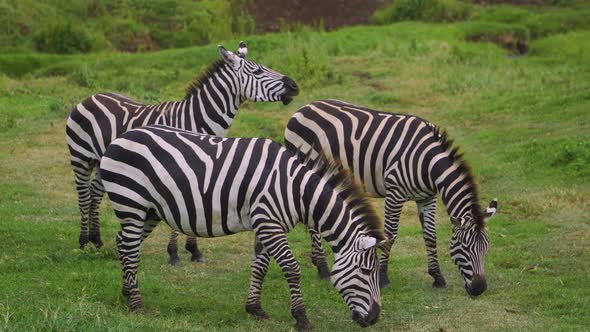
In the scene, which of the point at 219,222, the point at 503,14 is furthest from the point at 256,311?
the point at 503,14

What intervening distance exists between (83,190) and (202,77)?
2144 mm

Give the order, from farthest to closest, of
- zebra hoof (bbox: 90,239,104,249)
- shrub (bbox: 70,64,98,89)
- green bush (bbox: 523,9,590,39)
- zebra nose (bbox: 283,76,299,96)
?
1. green bush (bbox: 523,9,590,39)
2. shrub (bbox: 70,64,98,89)
3. zebra nose (bbox: 283,76,299,96)
4. zebra hoof (bbox: 90,239,104,249)

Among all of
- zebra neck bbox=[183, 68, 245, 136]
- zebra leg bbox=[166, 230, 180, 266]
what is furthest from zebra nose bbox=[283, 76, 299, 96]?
zebra leg bbox=[166, 230, 180, 266]

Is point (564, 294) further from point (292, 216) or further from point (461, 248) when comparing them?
point (292, 216)

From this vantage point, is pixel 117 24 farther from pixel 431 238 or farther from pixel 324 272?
pixel 431 238

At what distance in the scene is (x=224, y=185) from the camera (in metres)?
8.10

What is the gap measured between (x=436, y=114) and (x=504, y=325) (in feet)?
44.7

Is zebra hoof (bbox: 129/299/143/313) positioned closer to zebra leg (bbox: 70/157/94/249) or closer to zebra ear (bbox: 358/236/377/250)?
zebra ear (bbox: 358/236/377/250)

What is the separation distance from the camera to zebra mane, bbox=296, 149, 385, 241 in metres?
7.83

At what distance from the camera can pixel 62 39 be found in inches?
1222

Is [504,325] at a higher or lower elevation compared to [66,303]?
lower

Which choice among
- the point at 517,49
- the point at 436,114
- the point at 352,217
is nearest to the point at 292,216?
the point at 352,217

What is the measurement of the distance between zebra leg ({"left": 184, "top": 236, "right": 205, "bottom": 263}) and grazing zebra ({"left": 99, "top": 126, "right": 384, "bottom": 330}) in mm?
2073

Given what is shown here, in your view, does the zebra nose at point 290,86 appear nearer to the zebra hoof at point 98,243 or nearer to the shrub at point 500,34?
the zebra hoof at point 98,243
